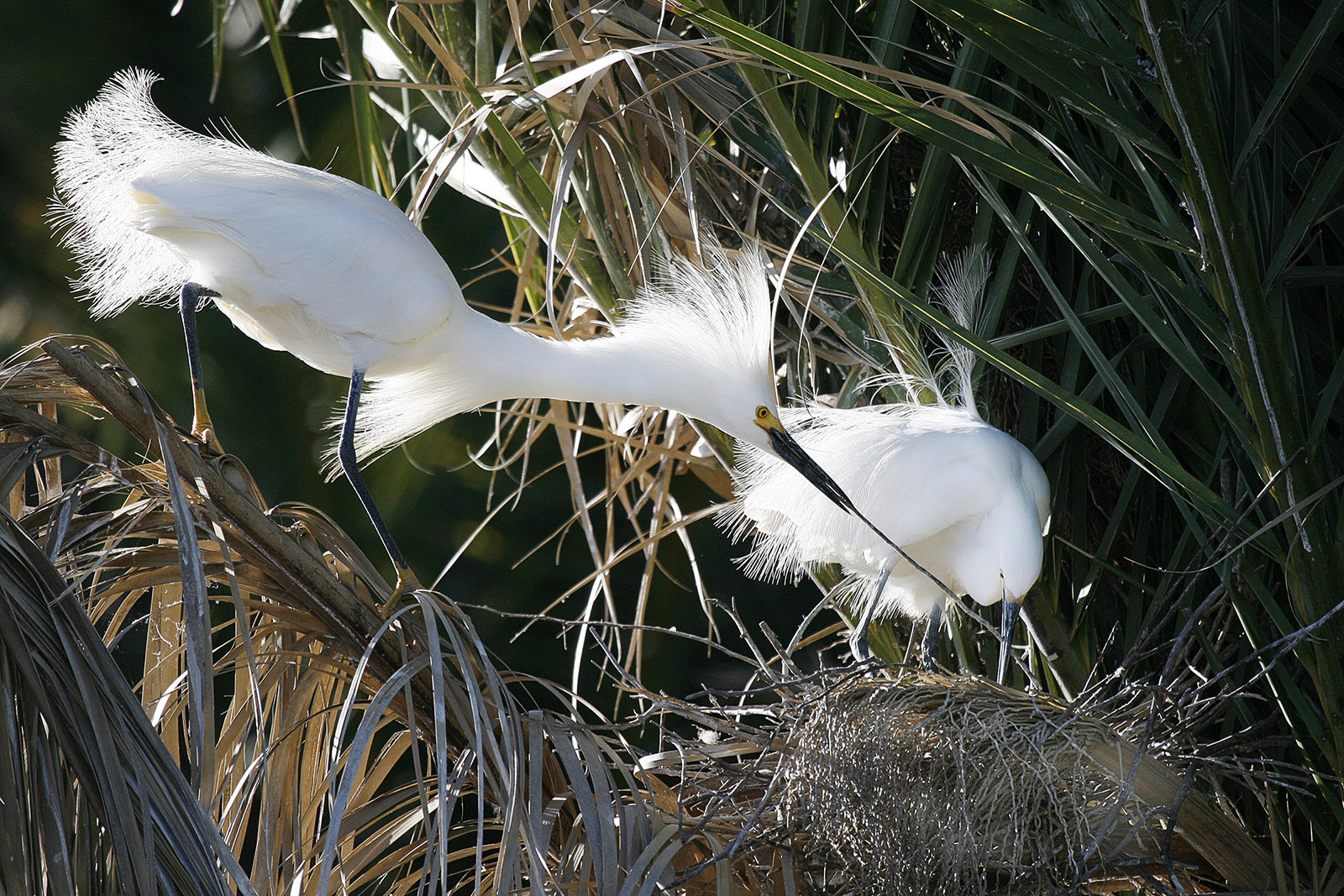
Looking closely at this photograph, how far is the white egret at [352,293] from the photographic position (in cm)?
114

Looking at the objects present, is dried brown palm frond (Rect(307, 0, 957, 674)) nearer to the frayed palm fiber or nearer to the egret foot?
the egret foot

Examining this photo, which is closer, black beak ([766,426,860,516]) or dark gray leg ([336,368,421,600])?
dark gray leg ([336,368,421,600])

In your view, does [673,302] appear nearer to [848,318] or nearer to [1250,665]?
[848,318]

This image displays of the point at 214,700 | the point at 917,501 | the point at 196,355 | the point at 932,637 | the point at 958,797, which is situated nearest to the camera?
the point at 214,700

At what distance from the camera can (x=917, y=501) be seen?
5.11 ft

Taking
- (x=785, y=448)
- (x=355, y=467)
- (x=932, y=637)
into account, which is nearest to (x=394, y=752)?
(x=355, y=467)

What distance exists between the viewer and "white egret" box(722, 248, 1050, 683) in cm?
145

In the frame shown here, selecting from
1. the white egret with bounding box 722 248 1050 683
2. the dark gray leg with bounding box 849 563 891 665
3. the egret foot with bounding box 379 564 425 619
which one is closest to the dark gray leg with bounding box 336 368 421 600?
the egret foot with bounding box 379 564 425 619

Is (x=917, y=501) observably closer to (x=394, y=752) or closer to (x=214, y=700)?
(x=394, y=752)

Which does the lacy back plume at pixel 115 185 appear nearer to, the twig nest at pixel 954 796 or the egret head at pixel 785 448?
the egret head at pixel 785 448

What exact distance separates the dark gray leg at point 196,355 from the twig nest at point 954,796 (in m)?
0.64

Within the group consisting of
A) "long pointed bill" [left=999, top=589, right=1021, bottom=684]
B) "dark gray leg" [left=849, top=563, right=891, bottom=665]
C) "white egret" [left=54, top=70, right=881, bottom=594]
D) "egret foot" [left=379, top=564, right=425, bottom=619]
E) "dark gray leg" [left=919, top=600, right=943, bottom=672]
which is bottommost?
"dark gray leg" [left=919, top=600, right=943, bottom=672]

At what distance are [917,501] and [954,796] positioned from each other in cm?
61

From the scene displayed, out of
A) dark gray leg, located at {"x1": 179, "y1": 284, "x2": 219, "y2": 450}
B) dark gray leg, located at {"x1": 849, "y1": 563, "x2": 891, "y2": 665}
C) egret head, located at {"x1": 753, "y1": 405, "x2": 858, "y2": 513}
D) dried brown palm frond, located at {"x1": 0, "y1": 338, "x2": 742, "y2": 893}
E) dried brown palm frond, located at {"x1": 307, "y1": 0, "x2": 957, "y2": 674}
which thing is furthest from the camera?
dark gray leg, located at {"x1": 849, "y1": 563, "x2": 891, "y2": 665}
